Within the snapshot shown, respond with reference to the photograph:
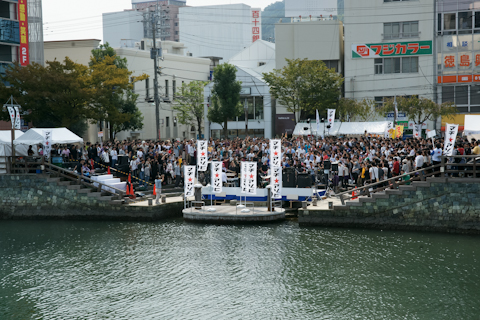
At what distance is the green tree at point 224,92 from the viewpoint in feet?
158

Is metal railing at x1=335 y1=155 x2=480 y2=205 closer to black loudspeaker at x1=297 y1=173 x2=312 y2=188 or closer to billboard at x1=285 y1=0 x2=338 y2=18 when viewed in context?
black loudspeaker at x1=297 y1=173 x2=312 y2=188

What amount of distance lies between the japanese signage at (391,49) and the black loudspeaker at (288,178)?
3086cm

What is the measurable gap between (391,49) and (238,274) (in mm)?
39364

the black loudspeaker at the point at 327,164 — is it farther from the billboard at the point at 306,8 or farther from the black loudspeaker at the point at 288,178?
the billboard at the point at 306,8

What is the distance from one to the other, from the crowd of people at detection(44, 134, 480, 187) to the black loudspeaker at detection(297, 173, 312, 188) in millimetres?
944

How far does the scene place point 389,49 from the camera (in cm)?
4869

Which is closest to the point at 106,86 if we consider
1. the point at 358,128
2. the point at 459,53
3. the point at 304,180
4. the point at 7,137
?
the point at 7,137

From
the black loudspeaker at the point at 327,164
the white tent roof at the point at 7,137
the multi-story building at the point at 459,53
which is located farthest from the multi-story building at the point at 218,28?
the black loudspeaker at the point at 327,164

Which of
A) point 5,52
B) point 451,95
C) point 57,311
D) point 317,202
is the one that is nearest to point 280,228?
point 317,202

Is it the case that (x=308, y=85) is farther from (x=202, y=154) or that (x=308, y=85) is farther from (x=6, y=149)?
(x=6, y=149)

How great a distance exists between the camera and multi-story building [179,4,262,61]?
94250 millimetres

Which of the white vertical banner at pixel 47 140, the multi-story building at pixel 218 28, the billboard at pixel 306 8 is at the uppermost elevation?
the multi-story building at pixel 218 28

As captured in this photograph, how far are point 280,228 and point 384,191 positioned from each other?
438 cm

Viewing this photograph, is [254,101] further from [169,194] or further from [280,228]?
[280,228]
